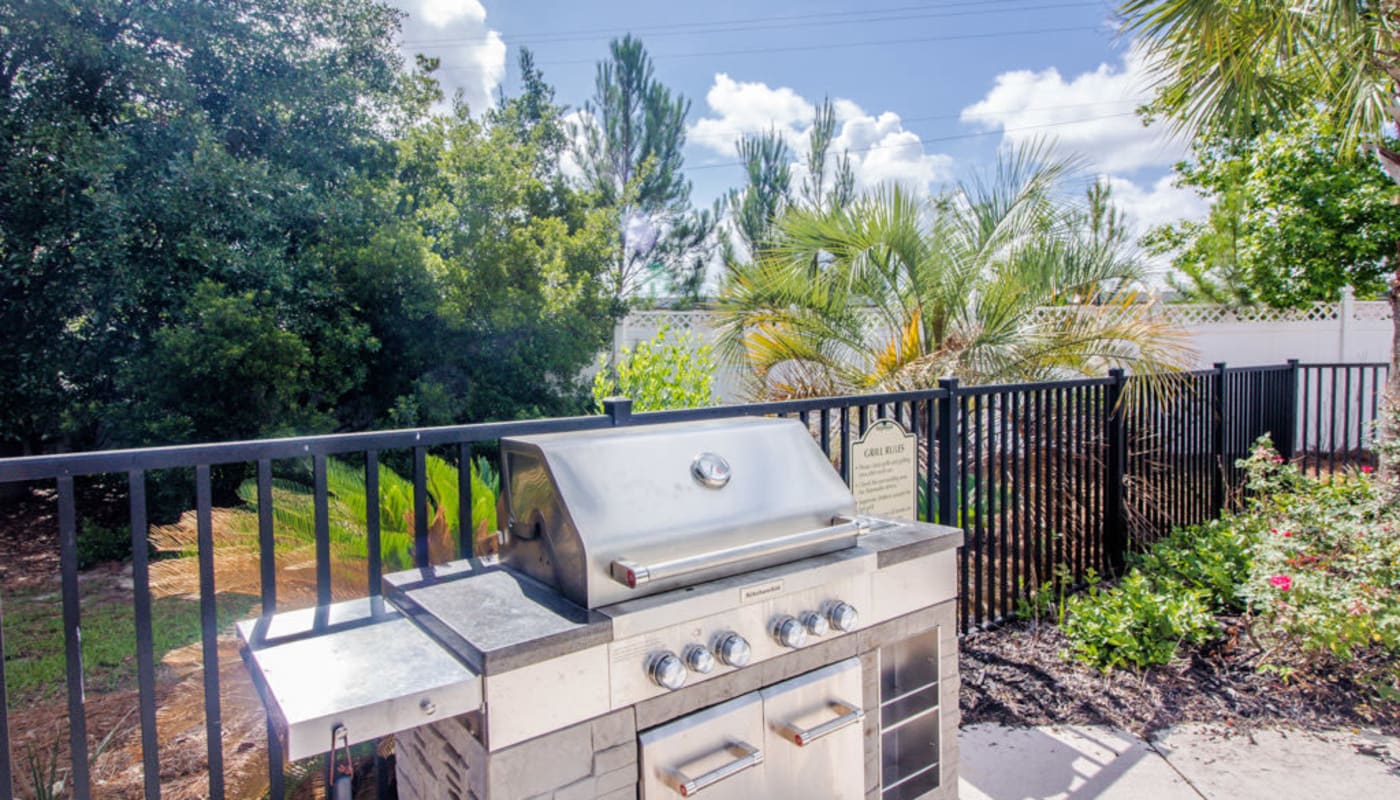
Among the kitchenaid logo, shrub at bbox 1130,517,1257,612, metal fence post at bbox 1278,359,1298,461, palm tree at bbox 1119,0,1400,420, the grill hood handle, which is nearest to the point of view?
the grill hood handle

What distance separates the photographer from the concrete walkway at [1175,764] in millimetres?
2236

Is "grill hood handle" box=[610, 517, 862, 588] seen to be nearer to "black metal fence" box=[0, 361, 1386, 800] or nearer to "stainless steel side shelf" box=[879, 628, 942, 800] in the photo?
"stainless steel side shelf" box=[879, 628, 942, 800]

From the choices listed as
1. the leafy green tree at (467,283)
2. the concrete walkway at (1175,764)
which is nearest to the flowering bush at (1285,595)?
the concrete walkway at (1175,764)

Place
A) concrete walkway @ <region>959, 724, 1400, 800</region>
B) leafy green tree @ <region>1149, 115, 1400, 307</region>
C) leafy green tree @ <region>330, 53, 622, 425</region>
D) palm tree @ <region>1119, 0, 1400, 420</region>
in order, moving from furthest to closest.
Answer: leafy green tree @ <region>330, 53, 622, 425</region> → leafy green tree @ <region>1149, 115, 1400, 307</region> → palm tree @ <region>1119, 0, 1400, 420</region> → concrete walkway @ <region>959, 724, 1400, 800</region>

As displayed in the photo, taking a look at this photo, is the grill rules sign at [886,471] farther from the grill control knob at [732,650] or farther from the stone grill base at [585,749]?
the grill control knob at [732,650]

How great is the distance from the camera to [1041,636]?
3.38 meters

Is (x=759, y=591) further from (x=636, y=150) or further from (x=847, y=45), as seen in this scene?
(x=847, y=45)

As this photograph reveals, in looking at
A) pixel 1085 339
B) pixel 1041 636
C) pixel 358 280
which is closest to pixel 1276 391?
pixel 1085 339

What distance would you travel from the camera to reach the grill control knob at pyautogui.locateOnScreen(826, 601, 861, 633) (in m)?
1.64

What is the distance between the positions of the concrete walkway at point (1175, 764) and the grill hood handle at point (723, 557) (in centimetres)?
115

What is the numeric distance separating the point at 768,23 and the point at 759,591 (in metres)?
14.6

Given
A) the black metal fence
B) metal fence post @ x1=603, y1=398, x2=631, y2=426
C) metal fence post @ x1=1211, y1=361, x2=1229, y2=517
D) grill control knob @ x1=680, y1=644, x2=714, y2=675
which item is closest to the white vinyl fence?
the black metal fence

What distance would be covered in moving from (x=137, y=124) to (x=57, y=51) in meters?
0.82

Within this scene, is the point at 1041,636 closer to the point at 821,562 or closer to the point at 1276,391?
the point at 821,562
